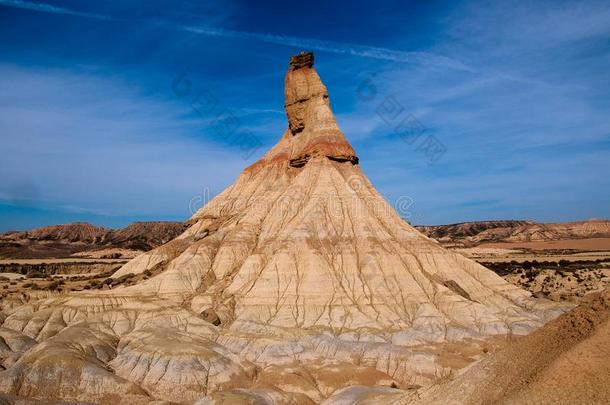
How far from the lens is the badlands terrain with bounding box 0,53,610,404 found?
25391 millimetres

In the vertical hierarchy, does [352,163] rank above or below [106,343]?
above

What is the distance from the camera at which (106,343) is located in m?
43.9

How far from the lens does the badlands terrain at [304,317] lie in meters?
25.4

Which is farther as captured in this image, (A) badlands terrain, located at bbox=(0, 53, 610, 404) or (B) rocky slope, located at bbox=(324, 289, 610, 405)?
(A) badlands terrain, located at bbox=(0, 53, 610, 404)

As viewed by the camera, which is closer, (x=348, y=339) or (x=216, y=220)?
(x=348, y=339)

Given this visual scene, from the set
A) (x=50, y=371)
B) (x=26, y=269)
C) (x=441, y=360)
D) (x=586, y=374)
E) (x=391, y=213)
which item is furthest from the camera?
(x=26, y=269)

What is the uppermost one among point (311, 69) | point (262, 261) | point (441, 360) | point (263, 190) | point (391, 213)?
point (311, 69)

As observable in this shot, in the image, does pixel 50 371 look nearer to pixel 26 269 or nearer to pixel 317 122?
pixel 317 122

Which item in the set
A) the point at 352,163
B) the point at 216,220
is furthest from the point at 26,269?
the point at 352,163

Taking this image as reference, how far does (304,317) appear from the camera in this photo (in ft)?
170

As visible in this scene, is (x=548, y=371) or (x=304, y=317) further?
(x=304, y=317)

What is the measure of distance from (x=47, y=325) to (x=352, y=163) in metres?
43.2

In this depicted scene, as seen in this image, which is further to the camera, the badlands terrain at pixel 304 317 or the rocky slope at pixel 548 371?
the badlands terrain at pixel 304 317

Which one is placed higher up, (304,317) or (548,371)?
(548,371)
